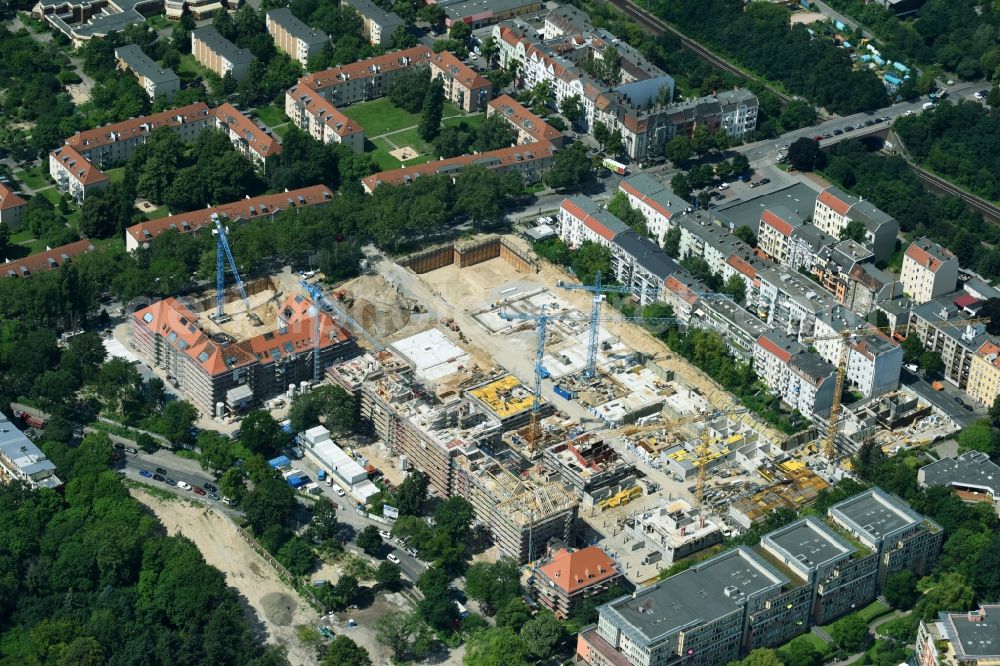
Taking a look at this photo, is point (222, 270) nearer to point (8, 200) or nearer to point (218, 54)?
point (8, 200)

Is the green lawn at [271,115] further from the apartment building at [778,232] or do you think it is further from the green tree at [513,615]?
the green tree at [513,615]

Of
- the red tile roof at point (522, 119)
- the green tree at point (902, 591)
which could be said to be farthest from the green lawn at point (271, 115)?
the green tree at point (902, 591)

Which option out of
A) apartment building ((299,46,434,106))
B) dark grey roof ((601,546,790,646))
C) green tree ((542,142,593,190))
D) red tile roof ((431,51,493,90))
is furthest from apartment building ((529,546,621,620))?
apartment building ((299,46,434,106))

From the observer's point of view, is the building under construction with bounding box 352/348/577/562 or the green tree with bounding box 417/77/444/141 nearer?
the building under construction with bounding box 352/348/577/562

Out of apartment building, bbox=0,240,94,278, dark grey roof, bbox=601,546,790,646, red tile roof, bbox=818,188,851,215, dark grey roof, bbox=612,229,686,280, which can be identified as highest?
red tile roof, bbox=818,188,851,215

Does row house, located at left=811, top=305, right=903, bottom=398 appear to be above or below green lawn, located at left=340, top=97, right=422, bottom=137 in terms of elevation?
above

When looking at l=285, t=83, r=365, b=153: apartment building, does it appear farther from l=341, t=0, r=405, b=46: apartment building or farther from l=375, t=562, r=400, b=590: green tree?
l=375, t=562, r=400, b=590: green tree

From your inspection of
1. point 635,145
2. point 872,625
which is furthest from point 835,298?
point 872,625

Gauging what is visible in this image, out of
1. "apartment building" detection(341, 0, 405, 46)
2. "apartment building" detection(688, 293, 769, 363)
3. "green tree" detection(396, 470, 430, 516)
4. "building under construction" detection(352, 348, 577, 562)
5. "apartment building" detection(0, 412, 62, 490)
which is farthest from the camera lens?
"apartment building" detection(341, 0, 405, 46)
